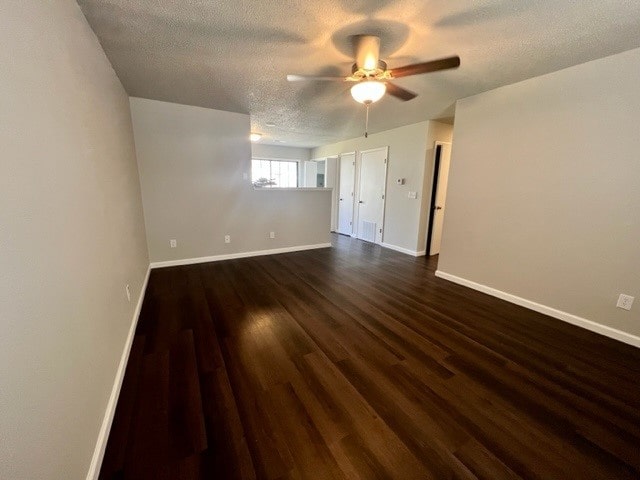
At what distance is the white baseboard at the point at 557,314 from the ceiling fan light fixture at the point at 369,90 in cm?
265

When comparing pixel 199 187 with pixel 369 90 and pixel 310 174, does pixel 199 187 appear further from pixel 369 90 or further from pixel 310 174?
pixel 310 174

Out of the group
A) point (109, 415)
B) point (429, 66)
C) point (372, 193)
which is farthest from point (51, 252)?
point (372, 193)

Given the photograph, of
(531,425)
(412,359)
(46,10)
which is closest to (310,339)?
(412,359)

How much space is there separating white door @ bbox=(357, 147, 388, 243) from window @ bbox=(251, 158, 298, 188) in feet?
9.30

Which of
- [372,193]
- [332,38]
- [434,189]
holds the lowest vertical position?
[372,193]

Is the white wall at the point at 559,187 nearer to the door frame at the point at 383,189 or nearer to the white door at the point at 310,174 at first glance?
the door frame at the point at 383,189

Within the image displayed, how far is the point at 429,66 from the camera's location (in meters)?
1.82

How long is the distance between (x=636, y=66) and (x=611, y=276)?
A: 1714mm

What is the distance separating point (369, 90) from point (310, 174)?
5.90 meters

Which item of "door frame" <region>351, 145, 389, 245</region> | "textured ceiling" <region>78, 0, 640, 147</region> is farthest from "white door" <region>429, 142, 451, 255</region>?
"textured ceiling" <region>78, 0, 640, 147</region>

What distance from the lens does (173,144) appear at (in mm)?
Answer: 3621

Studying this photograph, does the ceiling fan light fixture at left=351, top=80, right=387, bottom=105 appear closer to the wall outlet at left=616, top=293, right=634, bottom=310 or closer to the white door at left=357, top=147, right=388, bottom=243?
the wall outlet at left=616, top=293, right=634, bottom=310

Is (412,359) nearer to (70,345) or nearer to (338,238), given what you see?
(70,345)

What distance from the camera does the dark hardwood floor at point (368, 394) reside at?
123 centimetres
